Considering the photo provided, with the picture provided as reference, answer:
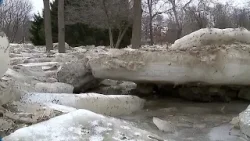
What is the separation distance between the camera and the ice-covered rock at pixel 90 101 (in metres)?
5.89

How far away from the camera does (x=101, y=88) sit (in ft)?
29.2

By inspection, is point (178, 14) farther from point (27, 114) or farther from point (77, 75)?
point (27, 114)

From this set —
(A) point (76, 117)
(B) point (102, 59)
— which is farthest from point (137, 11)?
(A) point (76, 117)

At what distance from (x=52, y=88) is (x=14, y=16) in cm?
2818

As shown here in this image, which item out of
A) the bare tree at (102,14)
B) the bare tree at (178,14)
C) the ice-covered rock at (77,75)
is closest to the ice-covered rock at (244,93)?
the ice-covered rock at (77,75)

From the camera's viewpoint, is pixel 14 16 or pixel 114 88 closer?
pixel 114 88

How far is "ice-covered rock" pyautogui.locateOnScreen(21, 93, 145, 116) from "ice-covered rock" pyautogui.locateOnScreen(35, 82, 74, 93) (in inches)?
31.1

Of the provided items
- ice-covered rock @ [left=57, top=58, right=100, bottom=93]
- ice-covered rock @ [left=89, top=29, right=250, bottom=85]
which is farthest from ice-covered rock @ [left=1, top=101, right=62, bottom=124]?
ice-covered rock @ [left=57, top=58, right=100, bottom=93]

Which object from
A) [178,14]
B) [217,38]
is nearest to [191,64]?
[217,38]

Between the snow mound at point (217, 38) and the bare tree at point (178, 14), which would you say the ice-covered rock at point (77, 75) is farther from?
the bare tree at point (178, 14)

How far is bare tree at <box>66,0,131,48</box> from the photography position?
20.2 meters

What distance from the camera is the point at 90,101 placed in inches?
239

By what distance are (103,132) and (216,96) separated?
14.1 feet

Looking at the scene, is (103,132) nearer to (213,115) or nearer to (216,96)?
(213,115)
